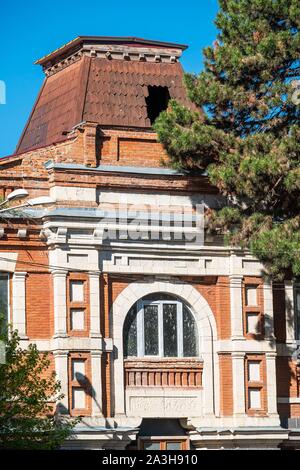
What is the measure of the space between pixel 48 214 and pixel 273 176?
5.55 meters

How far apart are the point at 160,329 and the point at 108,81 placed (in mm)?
6946

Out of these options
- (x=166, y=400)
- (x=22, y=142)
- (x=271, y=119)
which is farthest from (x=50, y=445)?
(x=22, y=142)

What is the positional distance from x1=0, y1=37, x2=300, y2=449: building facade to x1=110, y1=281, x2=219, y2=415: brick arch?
0.08ft

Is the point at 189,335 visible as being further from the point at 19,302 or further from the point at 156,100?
the point at 156,100

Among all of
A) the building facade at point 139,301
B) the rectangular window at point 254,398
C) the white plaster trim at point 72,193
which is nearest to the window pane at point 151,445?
the building facade at point 139,301

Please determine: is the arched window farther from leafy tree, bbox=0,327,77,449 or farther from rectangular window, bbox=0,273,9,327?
leafy tree, bbox=0,327,77,449

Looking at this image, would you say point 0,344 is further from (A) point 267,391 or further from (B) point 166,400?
(A) point 267,391

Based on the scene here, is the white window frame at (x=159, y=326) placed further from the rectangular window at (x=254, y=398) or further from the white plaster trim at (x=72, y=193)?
the white plaster trim at (x=72, y=193)

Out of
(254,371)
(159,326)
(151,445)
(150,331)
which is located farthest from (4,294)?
(254,371)

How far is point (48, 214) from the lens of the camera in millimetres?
32312

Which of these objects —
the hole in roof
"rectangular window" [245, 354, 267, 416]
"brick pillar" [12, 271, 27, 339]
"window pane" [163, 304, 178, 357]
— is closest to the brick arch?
"window pane" [163, 304, 178, 357]

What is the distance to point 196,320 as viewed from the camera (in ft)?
111

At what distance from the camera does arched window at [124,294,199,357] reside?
3338 cm

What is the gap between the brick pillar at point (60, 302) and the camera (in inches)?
1260
